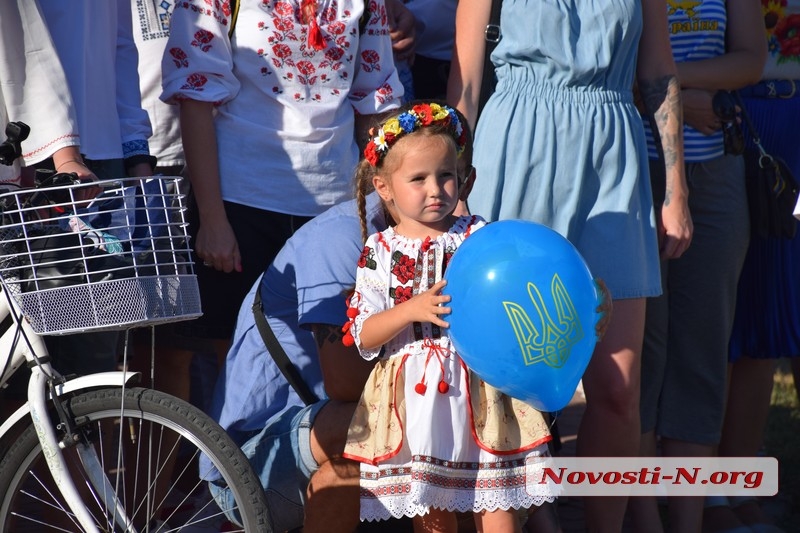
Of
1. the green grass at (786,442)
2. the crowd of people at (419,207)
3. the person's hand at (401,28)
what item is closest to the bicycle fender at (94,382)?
the crowd of people at (419,207)

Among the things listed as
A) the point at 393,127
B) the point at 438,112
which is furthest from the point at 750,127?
the point at 393,127


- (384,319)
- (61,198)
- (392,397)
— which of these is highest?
(61,198)

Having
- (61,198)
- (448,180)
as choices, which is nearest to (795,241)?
(448,180)

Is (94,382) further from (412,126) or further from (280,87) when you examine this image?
(280,87)

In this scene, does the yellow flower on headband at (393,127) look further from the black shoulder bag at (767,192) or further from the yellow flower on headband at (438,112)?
the black shoulder bag at (767,192)

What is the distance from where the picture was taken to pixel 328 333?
3.22 m

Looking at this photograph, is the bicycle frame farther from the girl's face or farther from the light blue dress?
the light blue dress

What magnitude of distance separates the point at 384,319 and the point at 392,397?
0.21m

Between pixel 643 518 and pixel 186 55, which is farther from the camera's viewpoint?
pixel 643 518

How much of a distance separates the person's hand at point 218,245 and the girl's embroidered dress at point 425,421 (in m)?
0.75

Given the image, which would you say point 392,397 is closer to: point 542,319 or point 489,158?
point 542,319

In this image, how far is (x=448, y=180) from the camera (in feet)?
10.00

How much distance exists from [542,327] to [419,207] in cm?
46

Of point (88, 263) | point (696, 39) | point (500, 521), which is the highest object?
point (696, 39)
